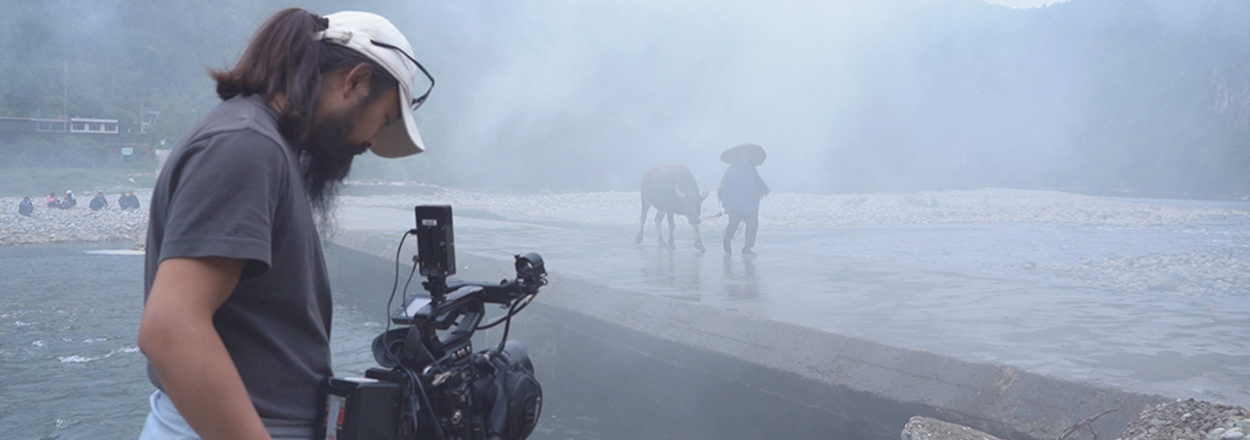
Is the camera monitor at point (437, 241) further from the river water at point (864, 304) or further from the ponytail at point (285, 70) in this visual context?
the river water at point (864, 304)

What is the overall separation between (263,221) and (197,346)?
0.17 m

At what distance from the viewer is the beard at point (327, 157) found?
133 centimetres

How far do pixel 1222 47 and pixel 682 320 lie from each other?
78006mm

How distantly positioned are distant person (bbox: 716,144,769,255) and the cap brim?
8.81 meters

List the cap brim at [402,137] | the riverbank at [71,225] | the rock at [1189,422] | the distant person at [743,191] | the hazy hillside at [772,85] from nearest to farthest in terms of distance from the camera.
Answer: the cap brim at [402,137]
the rock at [1189,422]
the distant person at [743,191]
the riverbank at [71,225]
the hazy hillside at [772,85]

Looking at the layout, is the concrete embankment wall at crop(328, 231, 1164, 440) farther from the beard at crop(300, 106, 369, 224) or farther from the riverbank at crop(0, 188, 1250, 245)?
the riverbank at crop(0, 188, 1250, 245)

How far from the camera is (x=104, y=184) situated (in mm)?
32250

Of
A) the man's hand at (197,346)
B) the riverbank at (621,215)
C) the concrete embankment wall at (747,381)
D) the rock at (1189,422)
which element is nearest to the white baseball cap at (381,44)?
the man's hand at (197,346)

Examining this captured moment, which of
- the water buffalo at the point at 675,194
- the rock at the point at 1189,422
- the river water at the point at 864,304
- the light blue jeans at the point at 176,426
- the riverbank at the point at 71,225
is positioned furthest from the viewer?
the riverbank at the point at 71,225

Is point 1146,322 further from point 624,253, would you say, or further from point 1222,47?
point 1222,47

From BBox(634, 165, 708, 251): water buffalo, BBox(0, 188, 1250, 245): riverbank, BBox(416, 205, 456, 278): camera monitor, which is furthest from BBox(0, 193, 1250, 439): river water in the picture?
BBox(416, 205, 456, 278): camera monitor

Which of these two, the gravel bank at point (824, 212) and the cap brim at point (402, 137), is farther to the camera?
the gravel bank at point (824, 212)

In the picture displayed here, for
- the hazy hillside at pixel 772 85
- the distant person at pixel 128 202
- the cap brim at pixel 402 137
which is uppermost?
the hazy hillside at pixel 772 85

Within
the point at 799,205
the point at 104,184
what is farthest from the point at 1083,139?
the point at 104,184
